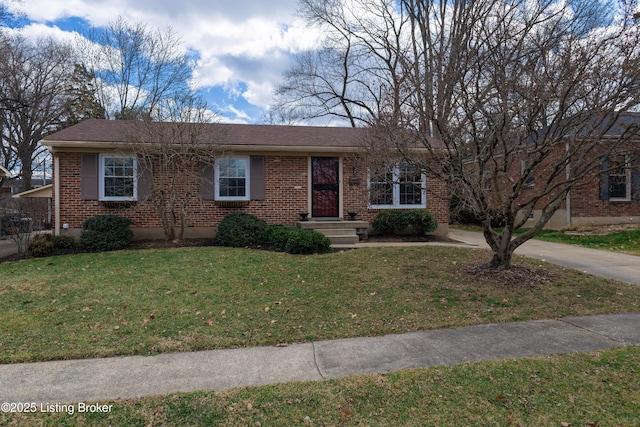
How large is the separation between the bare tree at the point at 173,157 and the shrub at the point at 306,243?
346cm

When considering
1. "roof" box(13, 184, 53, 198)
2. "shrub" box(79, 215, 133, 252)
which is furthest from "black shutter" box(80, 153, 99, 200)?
"roof" box(13, 184, 53, 198)

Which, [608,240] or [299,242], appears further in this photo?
[608,240]

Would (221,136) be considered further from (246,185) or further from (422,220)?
(422,220)

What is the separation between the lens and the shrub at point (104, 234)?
9.81m

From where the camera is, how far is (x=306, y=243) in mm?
9039

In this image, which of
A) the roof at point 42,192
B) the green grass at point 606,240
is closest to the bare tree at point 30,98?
the roof at point 42,192

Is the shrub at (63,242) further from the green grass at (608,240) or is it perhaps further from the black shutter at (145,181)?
the green grass at (608,240)

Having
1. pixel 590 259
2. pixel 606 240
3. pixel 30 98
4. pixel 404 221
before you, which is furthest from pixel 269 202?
pixel 30 98

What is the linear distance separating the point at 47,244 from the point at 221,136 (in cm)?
530

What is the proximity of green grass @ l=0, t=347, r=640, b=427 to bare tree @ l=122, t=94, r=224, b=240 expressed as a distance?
322 inches

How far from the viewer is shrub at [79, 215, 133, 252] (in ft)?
32.2

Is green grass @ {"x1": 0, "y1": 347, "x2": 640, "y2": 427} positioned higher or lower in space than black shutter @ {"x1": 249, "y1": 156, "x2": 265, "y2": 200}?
lower

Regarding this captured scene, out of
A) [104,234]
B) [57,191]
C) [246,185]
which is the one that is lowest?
[104,234]

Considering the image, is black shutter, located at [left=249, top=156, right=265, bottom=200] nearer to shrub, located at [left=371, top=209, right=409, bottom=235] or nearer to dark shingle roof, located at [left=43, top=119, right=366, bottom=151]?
dark shingle roof, located at [left=43, top=119, right=366, bottom=151]
